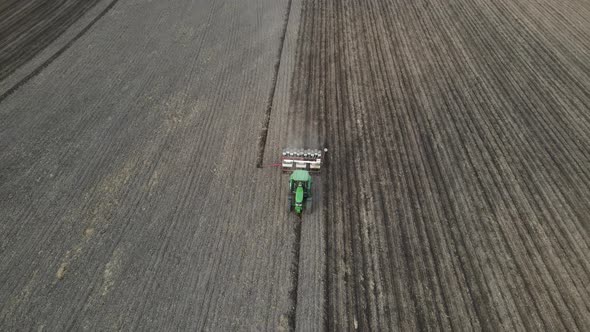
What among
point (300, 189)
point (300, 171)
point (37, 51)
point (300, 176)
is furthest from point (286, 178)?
point (37, 51)

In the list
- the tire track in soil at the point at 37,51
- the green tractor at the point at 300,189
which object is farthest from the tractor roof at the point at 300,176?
the tire track in soil at the point at 37,51

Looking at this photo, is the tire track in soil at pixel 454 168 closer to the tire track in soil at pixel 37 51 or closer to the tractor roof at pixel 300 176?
the tractor roof at pixel 300 176

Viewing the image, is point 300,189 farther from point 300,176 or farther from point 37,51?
point 37,51

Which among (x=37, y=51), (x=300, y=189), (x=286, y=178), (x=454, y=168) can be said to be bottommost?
(x=454, y=168)

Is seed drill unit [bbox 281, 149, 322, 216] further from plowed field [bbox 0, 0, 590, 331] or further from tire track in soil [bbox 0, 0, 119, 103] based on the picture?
tire track in soil [bbox 0, 0, 119, 103]

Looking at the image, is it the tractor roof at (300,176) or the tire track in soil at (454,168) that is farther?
the tractor roof at (300,176)

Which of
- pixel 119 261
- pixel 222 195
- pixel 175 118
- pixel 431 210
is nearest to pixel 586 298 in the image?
pixel 431 210

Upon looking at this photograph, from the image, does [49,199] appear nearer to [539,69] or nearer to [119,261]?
[119,261]
